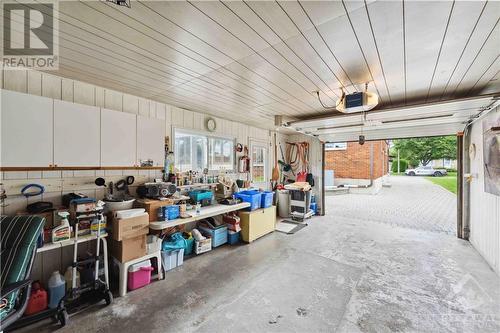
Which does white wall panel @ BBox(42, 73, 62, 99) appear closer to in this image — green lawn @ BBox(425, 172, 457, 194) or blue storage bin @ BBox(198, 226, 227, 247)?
blue storage bin @ BBox(198, 226, 227, 247)

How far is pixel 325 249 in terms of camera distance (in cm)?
363

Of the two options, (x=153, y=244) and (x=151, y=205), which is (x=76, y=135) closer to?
(x=151, y=205)

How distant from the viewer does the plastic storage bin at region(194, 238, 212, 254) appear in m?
3.37

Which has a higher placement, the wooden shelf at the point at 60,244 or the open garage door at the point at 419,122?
the open garage door at the point at 419,122

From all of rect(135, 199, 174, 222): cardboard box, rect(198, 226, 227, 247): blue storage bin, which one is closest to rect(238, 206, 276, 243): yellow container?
rect(198, 226, 227, 247): blue storage bin

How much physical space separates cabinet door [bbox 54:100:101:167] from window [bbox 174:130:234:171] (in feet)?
4.26

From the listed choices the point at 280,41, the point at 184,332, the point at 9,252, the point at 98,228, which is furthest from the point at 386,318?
the point at 9,252

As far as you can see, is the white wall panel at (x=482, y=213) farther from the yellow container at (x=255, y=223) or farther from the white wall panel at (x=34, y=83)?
the white wall panel at (x=34, y=83)

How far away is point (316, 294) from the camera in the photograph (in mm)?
2363

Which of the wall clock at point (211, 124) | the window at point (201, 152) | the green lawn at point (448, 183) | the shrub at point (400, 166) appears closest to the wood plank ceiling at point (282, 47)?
the window at point (201, 152)

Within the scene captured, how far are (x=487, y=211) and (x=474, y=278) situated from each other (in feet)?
3.65

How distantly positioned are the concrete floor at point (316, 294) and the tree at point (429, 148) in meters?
16.6

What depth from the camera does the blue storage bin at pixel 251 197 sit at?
4113mm

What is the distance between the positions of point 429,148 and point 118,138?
22454 millimetres
